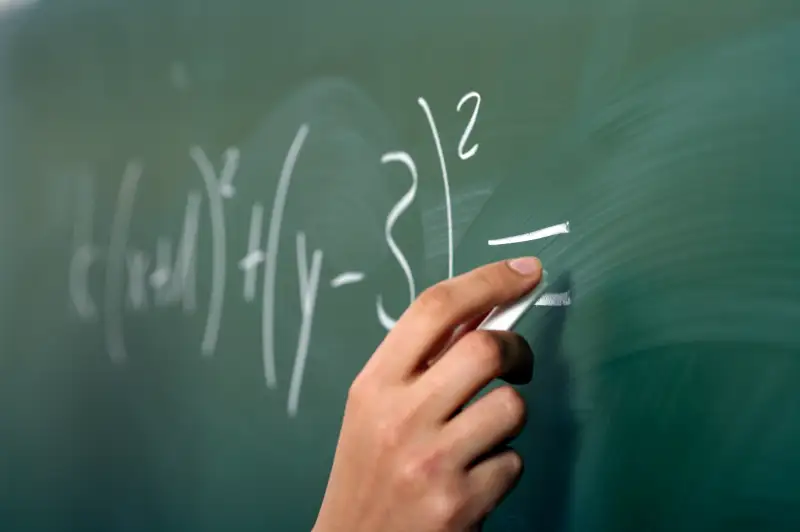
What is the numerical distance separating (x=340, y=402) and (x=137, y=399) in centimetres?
29

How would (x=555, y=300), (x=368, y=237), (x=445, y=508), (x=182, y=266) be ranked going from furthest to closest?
(x=182, y=266)
(x=368, y=237)
(x=555, y=300)
(x=445, y=508)

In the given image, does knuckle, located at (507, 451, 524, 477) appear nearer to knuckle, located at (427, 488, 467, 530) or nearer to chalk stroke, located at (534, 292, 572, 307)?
knuckle, located at (427, 488, 467, 530)

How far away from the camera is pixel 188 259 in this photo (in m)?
0.75

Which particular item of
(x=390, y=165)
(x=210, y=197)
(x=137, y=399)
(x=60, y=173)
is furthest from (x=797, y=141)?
(x=60, y=173)

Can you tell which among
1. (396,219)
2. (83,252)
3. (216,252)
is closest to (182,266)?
(216,252)

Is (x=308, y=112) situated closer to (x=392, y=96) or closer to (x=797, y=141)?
(x=392, y=96)

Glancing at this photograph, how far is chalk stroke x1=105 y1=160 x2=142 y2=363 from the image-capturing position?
2.64 ft

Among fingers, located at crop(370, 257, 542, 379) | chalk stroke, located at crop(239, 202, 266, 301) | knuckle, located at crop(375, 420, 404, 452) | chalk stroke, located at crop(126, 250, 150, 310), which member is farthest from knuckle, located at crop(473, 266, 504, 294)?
chalk stroke, located at crop(126, 250, 150, 310)

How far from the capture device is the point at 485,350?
1.31 feet

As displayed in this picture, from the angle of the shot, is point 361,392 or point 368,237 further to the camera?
point 368,237

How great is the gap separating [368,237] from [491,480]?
301 mm

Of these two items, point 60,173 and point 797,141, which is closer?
point 797,141

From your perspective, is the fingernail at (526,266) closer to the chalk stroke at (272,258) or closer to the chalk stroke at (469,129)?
the chalk stroke at (469,129)

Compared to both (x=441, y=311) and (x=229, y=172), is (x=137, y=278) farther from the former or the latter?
(x=441, y=311)
